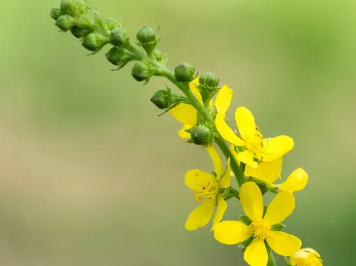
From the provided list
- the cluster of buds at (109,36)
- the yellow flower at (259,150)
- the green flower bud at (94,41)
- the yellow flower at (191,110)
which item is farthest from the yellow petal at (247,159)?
the green flower bud at (94,41)

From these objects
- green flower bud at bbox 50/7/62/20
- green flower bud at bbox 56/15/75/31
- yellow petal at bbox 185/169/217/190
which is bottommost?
yellow petal at bbox 185/169/217/190

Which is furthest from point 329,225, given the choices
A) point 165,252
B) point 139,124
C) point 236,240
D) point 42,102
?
point 236,240

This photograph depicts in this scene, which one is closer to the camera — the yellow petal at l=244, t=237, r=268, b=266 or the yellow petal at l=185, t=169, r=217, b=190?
the yellow petal at l=244, t=237, r=268, b=266

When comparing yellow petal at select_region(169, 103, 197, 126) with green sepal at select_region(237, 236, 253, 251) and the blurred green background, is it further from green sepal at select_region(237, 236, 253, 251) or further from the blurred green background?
the blurred green background

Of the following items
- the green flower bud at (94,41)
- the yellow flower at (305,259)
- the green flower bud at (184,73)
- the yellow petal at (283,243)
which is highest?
the green flower bud at (94,41)

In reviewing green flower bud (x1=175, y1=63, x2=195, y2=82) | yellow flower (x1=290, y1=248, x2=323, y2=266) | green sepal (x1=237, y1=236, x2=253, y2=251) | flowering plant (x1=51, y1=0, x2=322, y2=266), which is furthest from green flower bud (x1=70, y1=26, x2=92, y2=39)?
yellow flower (x1=290, y1=248, x2=323, y2=266)

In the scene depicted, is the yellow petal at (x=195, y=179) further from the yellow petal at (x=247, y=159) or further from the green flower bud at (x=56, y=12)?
the green flower bud at (x=56, y=12)
